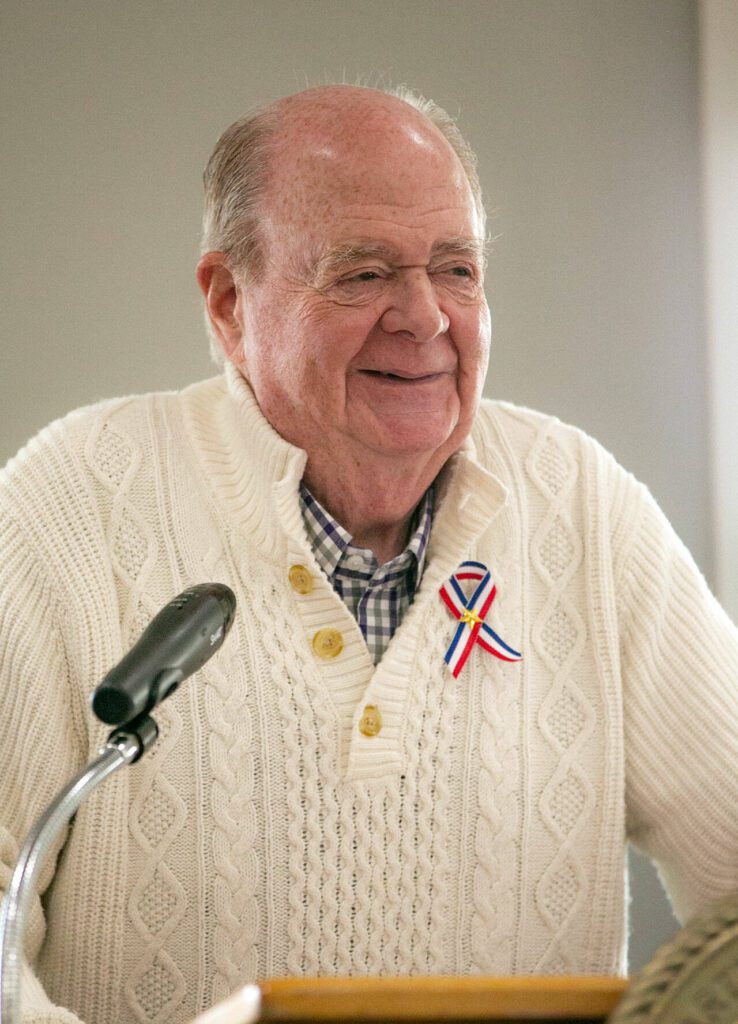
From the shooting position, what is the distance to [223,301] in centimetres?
168

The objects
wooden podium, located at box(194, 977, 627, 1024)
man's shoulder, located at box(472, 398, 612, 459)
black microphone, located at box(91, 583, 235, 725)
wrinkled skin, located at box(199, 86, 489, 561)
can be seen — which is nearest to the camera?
wooden podium, located at box(194, 977, 627, 1024)

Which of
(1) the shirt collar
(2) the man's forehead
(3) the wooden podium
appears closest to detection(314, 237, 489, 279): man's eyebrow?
(2) the man's forehead

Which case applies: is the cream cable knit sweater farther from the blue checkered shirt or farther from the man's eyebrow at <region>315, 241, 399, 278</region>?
the man's eyebrow at <region>315, 241, 399, 278</region>

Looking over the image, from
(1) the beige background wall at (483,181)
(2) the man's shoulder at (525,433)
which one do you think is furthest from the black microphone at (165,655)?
(1) the beige background wall at (483,181)

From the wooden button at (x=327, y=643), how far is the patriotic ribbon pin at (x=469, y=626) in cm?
15

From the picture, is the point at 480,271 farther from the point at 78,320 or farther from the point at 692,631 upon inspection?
the point at 78,320

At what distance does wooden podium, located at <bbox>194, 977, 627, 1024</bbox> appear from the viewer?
75cm

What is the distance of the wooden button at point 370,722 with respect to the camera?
4.90ft

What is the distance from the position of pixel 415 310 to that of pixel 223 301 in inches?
12.6

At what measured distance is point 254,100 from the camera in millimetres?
2670

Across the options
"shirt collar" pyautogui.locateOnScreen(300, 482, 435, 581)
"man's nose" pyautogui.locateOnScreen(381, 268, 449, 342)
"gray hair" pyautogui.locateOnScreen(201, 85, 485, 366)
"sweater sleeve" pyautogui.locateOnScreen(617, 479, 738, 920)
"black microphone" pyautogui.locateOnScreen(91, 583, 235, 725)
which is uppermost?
"gray hair" pyautogui.locateOnScreen(201, 85, 485, 366)

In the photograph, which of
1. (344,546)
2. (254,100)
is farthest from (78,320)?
(344,546)

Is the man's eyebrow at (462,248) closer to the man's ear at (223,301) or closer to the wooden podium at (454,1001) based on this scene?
the man's ear at (223,301)

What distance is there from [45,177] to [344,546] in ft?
4.68
